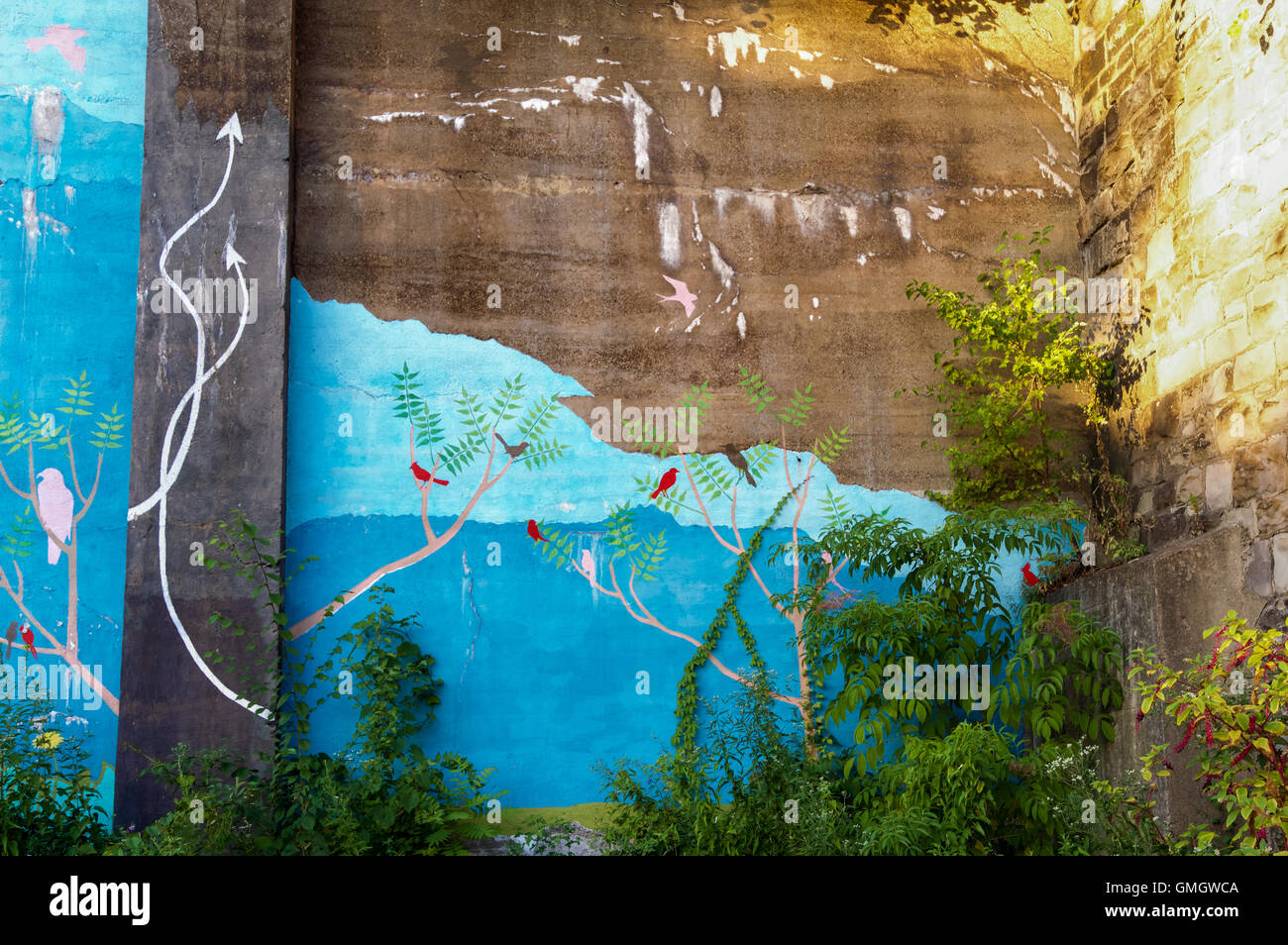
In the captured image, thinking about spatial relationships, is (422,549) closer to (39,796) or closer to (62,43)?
(39,796)

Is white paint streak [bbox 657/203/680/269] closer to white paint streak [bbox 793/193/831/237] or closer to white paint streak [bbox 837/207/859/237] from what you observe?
white paint streak [bbox 793/193/831/237]

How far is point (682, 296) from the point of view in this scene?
6844 mm

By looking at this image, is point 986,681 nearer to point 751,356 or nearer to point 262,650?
point 751,356

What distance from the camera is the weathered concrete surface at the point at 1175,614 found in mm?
5117

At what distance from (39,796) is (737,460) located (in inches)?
163

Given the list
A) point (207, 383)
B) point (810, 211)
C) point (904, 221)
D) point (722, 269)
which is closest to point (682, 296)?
point (722, 269)

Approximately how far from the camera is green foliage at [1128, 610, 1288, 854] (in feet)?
14.2

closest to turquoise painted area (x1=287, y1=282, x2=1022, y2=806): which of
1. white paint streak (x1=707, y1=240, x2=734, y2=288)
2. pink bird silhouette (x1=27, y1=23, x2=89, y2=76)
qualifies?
white paint streak (x1=707, y1=240, x2=734, y2=288)

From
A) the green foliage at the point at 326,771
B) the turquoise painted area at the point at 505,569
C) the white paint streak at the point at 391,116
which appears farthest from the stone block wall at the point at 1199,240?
the white paint streak at the point at 391,116

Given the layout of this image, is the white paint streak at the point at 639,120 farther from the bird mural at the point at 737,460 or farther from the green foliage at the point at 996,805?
the green foliage at the point at 996,805

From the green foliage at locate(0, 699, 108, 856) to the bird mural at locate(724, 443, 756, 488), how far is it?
384cm

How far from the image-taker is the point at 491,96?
22.5ft

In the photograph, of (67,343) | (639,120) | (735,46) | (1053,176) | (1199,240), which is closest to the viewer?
(1199,240)
